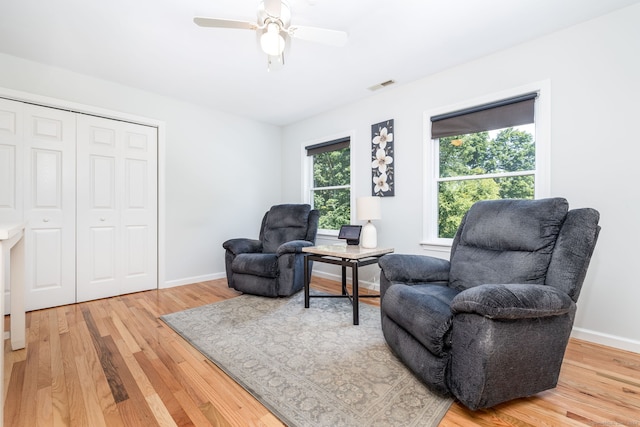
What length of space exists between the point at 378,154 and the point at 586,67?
1.87 meters

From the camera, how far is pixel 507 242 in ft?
6.07

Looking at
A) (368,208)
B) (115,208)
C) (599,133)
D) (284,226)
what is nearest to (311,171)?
(284,226)

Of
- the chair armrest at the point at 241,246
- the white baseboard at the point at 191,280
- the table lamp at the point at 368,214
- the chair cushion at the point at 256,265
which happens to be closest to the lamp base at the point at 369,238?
the table lamp at the point at 368,214

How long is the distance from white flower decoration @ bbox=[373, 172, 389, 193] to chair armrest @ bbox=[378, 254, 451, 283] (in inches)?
54.2

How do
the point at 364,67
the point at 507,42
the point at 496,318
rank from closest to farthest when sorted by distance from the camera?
1. the point at 496,318
2. the point at 507,42
3. the point at 364,67

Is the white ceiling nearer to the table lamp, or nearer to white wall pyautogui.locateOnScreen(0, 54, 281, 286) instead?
white wall pyautogui.locateOnScreen(0, 54, 281, 286)

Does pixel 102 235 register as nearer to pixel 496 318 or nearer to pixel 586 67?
pixel 496 318

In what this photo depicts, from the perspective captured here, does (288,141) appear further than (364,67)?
Yes

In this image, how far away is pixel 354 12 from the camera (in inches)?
81.5

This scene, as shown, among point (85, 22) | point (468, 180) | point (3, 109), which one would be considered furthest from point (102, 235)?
point (468, 180)

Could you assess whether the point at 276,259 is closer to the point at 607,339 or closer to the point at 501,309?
the point at 501,309

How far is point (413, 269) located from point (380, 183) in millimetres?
1572

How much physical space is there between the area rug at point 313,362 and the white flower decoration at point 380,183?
1361 mm

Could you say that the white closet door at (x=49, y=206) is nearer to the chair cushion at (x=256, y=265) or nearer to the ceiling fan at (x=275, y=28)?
the chair cushion at (x=256, y=265)
